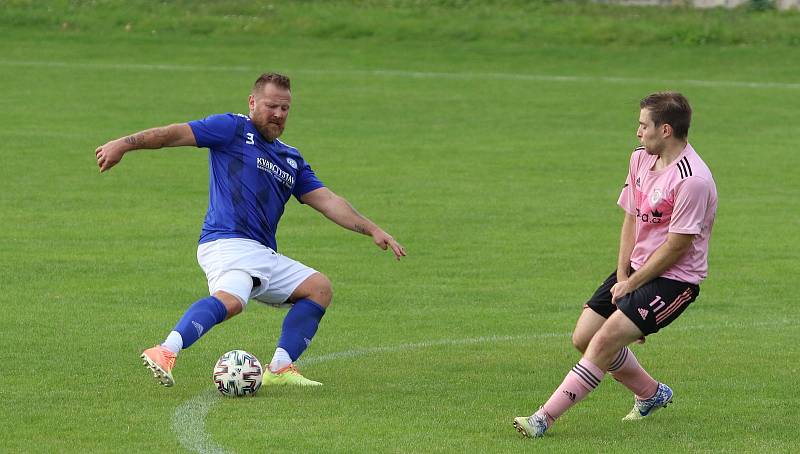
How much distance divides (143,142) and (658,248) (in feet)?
10.8

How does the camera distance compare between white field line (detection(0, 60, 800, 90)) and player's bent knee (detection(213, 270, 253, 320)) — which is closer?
player's bent knee (detection(213, 270, 253, 320))

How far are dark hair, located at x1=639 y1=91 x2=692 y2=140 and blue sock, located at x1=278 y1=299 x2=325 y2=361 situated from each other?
2.86 metres

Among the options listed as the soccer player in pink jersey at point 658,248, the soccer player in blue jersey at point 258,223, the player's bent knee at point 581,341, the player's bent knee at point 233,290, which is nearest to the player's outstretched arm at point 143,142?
the soccer player in blue jersey at point 258,223

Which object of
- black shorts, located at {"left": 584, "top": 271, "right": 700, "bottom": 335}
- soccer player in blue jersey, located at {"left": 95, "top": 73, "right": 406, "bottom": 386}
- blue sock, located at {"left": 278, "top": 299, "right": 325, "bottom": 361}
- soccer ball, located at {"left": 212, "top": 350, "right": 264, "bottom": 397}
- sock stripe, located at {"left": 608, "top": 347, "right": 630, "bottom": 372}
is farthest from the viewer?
blue sock, located at {"left": 278, "top": 299, "right": 325, "bottom": 361}

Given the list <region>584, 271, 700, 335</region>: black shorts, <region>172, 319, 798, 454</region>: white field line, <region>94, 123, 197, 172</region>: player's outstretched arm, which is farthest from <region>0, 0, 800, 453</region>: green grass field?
<region>94, 123, 197, 172</region>: player's outstretched arm

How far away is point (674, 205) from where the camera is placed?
28.1 ft

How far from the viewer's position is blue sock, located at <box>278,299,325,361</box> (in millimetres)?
10273

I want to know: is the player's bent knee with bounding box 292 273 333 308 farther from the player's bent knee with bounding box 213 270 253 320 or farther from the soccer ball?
the soccer ball

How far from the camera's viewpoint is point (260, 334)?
1238 cm

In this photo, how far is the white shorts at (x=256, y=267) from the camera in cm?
998

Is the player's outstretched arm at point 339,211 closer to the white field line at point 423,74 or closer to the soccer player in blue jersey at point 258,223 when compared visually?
the soccer player in blue jersey at point 258,223

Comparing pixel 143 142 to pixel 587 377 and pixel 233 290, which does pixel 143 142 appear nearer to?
pixel 233 290

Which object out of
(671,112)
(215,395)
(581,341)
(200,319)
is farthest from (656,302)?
(215,395)

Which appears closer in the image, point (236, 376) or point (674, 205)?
point (674, 205)
